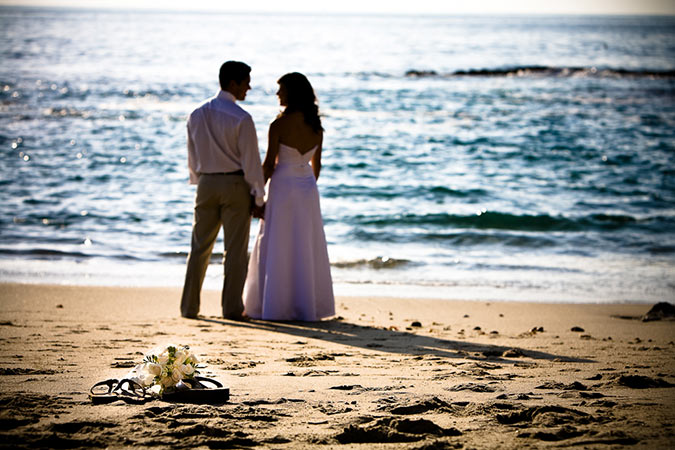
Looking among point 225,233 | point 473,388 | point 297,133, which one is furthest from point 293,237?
point 473,388

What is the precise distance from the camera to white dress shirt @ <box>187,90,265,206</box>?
653 centimetres

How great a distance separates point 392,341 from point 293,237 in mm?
1381

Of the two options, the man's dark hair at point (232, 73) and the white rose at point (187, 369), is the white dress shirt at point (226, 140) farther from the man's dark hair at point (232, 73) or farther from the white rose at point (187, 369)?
the white rose at point (187, 369)

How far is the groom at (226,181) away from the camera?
6.55 meters

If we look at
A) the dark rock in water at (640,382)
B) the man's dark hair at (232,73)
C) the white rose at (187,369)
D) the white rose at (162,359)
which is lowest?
the dark rock in water at (640,382)

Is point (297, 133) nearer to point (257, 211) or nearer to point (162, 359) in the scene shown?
point (257, 211)

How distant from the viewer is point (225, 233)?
678 cm

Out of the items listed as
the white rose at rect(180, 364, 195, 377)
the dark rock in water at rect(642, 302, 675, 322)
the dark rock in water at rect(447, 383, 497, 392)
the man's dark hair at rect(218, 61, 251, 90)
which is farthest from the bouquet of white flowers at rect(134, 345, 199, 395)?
the dark rock in water at rect(642, 302, 675, 322)

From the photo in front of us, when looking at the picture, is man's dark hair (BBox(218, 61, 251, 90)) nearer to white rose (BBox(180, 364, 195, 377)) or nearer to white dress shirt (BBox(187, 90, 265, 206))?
white dress shirt (BBox(187, 90, 265, 206))

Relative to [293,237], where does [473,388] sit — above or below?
below

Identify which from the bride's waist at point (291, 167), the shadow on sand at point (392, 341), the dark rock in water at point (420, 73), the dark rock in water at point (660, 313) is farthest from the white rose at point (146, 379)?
the dark rock in water at point (420, 73)

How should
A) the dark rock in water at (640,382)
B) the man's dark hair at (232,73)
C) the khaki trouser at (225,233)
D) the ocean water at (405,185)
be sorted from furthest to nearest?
the ocean water at (405,185) < the khaki trouser at (225,233) < the man's dark hair at (232,73) < the dark rock in water at (640,382)

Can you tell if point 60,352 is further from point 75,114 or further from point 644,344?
point 75,114

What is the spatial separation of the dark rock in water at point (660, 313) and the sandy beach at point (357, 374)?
16 centimetres
